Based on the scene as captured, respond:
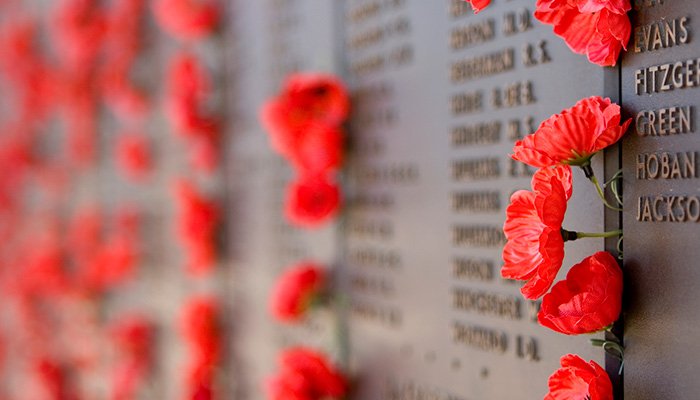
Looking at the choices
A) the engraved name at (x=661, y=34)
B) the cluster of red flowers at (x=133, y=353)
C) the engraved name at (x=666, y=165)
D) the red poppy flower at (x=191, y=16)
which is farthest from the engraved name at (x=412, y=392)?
the cluster of red flowers at (x=133, y=353)

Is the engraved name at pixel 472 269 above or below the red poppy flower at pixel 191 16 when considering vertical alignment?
below

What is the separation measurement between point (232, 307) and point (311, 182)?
0.80 m

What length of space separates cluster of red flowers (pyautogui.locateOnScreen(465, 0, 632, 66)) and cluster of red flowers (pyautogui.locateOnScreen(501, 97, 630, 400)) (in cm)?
8

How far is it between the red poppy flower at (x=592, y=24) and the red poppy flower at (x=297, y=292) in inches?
44.1

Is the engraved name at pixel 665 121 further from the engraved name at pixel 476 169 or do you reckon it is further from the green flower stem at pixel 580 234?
the engraved name at pixel 476 169

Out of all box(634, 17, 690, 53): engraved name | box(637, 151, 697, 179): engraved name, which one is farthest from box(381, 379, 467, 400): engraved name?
box(634, 17, 690, 53): engraved name

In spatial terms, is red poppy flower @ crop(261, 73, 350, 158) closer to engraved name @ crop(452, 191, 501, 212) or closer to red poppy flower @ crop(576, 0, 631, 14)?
engraved name @ crop(452, 191, 501, 212)

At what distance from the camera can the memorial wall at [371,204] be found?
43.8 inches

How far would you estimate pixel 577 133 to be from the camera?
111 cm

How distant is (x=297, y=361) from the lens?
201cm

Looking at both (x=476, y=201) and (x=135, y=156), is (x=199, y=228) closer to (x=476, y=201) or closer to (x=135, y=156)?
(x=135, y=156)

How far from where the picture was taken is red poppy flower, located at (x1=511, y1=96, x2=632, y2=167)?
43.2 inches

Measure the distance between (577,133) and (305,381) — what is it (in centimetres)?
110

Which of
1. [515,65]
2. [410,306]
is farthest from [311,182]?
[515,65]
